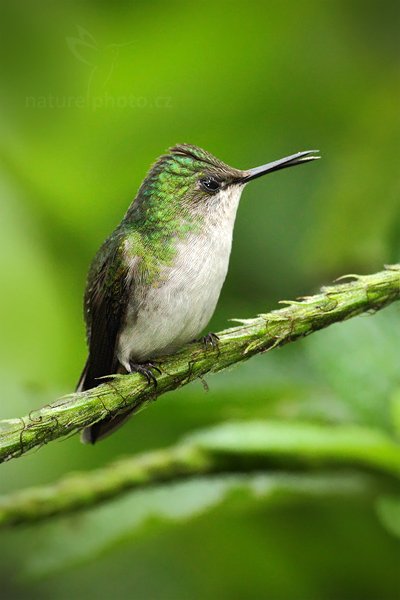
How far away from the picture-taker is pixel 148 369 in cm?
208

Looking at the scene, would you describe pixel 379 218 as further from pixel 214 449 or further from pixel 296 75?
pixel 214 449

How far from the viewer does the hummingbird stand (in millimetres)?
2465

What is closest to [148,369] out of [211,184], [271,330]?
[271,330]

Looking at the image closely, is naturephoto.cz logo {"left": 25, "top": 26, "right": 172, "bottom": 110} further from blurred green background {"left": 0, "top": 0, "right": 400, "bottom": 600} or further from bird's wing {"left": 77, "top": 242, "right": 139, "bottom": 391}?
bird's wing {"left": 77, "top": 242, "right": 139, "bottom": 391}

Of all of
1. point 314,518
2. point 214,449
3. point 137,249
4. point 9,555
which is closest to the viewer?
point 214,449

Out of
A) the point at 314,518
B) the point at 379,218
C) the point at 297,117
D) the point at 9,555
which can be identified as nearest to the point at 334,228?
the point at 379,218

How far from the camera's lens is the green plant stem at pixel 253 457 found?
2.25 meters

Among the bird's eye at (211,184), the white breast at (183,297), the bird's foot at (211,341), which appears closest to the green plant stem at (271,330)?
the bird's foot at (211,341)

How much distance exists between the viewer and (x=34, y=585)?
3.50 metres

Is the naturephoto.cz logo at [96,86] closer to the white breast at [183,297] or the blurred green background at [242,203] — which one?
the blurred green background at [242,203]

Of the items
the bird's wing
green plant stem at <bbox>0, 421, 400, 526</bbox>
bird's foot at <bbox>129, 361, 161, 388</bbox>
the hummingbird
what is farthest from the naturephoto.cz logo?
green plant stem at <bbox>0, 421, 400, 526</bbox>

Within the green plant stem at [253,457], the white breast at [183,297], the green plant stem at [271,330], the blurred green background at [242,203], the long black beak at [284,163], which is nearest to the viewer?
the green plant stem at [271,330]

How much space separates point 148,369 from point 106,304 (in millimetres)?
516

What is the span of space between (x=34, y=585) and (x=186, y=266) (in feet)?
5.46
